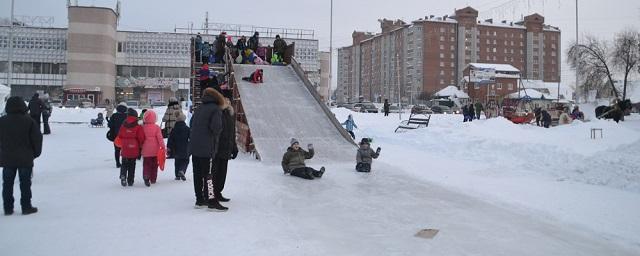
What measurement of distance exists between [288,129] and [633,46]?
188ft

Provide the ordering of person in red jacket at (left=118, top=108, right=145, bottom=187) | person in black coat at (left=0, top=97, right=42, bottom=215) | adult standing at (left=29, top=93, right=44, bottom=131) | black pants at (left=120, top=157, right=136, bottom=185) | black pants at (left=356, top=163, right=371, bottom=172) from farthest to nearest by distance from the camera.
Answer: adult standing at (left=29, top=93, right=44, bottom=131)
black pants at (left=356, top=163, right=371, bottom=172)
black pants at (left=120, top=157, right=136, bottom=185)
person in red jacket at (left=118, top=108, right=145, bottom=187)
person in black coat at (left=0, top=97, right=42, bottom=215)

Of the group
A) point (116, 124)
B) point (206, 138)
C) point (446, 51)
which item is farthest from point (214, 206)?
point (446, 51)

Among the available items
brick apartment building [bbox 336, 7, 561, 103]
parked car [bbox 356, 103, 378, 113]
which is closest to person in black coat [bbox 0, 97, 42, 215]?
parked car [bbox 356, 103, 378, 113]

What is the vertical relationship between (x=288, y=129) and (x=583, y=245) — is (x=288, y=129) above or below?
above

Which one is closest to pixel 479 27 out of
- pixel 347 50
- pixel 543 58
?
pixel 543 58

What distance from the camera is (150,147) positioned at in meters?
8.88

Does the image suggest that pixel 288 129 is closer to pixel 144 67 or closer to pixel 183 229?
pixel 183 229

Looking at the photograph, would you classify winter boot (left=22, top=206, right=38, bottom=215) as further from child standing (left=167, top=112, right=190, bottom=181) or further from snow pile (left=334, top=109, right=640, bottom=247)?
snow pile (left=334, top=109, right=640, bottom=247)

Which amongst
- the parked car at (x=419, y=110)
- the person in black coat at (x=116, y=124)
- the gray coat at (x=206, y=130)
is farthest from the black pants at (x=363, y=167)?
the parked car at (x=419, y=110)

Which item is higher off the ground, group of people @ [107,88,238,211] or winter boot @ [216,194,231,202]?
group of people @ [107,88,238,211]

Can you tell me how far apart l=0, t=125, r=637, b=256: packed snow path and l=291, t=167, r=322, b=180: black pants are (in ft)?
1.79

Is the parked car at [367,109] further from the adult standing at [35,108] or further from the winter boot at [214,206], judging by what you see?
the winter boot at [214,206]

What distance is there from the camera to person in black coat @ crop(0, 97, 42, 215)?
6426 mm

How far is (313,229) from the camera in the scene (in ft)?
20.4
